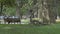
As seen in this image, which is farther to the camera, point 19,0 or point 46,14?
point 19,0

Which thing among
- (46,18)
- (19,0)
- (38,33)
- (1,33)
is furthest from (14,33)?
(19,0)

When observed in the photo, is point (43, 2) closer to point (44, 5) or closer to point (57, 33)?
point (44, 5)

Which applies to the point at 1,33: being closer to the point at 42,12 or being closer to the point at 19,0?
the point at 42,12

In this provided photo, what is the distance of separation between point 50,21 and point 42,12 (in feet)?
4.33

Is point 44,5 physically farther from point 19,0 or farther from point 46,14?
point 19,0

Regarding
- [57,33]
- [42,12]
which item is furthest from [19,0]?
[57,33]

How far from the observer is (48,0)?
1752 cm

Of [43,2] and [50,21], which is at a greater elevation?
[43,2]

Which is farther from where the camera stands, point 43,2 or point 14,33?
point 43,2

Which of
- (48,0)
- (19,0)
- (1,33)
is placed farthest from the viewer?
(19,0)

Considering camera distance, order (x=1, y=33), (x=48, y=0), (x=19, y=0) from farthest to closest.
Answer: (x=19, y=0)
(x=48, y=0)
(x=1, y=33)

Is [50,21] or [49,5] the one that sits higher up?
[49,5]

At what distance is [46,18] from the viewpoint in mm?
17828

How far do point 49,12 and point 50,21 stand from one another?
0.93 m
